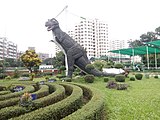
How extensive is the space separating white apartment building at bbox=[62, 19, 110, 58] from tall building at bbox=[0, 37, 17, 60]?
86.8 ft

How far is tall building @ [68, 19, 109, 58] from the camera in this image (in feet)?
248

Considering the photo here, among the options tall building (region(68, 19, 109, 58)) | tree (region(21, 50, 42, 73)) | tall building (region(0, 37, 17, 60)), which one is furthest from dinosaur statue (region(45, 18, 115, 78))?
tall building (region(0, 37, 17, 60))

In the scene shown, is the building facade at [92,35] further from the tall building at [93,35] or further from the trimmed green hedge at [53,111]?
the trimmed green hedge at [53,111]

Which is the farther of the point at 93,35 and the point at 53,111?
the point at 93,35

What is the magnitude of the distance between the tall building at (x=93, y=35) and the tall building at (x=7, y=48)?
26.4 m

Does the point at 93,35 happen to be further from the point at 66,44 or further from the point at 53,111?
the point at 53,111

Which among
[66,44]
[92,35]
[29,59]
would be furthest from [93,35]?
[66,44]

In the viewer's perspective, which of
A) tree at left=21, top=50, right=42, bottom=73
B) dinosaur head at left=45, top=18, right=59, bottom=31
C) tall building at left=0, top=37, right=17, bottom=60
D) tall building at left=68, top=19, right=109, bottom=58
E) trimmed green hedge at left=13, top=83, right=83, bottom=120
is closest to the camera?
trimmed green hedge at left=13, top=83, right=83, bottom=120

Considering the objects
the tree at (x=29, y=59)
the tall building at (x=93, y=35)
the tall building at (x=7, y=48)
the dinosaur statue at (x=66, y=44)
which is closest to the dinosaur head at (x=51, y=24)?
the dinosaur statue at (x=66, y=44)

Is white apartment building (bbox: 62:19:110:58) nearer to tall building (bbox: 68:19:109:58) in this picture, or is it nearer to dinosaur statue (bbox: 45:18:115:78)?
tall building (bbox: 68:19:109:58)

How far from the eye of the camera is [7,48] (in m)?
78.7

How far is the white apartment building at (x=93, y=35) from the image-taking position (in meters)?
75.6

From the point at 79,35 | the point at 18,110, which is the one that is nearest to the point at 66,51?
the point at 18,110

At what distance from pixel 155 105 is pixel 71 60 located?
31.2 feet
